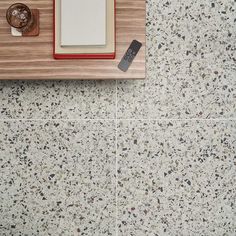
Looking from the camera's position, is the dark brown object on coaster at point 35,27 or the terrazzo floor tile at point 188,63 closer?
the dark brown object on coaster at point 35,27

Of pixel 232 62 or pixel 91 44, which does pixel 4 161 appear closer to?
pixel 91 44

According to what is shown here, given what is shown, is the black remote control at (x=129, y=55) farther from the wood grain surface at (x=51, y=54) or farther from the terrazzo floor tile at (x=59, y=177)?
the terrazzo floor tile at (x=59, y=177)

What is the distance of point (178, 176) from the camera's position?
1.21 metres

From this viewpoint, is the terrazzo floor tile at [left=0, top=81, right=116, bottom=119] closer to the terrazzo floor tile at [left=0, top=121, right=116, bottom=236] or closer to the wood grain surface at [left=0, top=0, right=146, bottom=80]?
the terrazzo floor tile at [left=0, top=121, right=116, bottom=236]

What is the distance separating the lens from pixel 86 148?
4.00ft

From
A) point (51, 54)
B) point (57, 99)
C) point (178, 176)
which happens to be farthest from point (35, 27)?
point (178, 176)

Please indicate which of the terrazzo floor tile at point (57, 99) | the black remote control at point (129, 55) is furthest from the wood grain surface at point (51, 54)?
the terrazzo floor tile at point (57, 99)

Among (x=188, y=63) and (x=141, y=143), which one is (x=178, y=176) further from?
(x=188, y=63)

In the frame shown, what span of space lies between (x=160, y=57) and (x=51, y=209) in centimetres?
72

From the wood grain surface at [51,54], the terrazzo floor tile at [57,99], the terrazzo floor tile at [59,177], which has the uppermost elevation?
the wood grain surface at [51,54]

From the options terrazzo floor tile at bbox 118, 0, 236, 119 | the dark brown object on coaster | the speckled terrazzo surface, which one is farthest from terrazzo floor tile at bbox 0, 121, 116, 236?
the dark brown object on coaster

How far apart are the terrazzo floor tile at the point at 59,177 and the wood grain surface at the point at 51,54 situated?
23 cm

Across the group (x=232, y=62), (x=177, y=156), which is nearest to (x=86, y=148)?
(x=177, y=156)

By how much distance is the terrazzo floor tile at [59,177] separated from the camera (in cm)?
122
